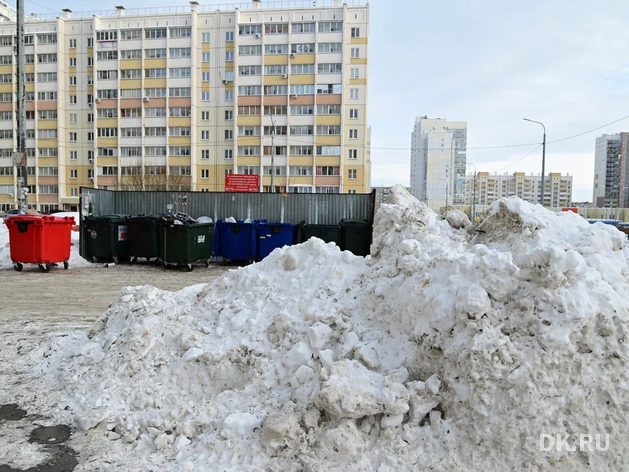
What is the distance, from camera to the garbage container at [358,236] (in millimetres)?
14039

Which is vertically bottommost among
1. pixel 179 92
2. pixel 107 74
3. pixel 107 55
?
pixel 179 92

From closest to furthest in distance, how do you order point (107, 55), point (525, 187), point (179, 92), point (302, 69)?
point (302, 69), point (179, 92), point (107, 55), point (525, 187)

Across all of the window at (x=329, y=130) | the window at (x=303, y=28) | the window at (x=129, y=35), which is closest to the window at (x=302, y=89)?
the window at (x=329, y=130)

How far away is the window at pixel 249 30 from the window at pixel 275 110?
9.18 m

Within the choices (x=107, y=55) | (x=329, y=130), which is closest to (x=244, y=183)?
(x=329, y=130)

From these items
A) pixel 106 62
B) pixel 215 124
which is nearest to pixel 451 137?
pixel 215 124

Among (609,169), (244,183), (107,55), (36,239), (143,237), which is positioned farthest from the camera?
(609,169)

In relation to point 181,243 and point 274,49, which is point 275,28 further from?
point 181,243

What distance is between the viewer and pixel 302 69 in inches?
2084

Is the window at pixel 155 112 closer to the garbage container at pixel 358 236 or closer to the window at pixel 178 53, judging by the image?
the window at pixel 178 53

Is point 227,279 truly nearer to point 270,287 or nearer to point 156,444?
point 270,287

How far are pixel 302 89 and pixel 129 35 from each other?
77.7 feet

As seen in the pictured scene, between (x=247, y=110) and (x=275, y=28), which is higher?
(x=275, y=28)

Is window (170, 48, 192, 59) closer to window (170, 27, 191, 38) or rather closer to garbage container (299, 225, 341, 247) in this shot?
window (170, 27, 191, 38)
